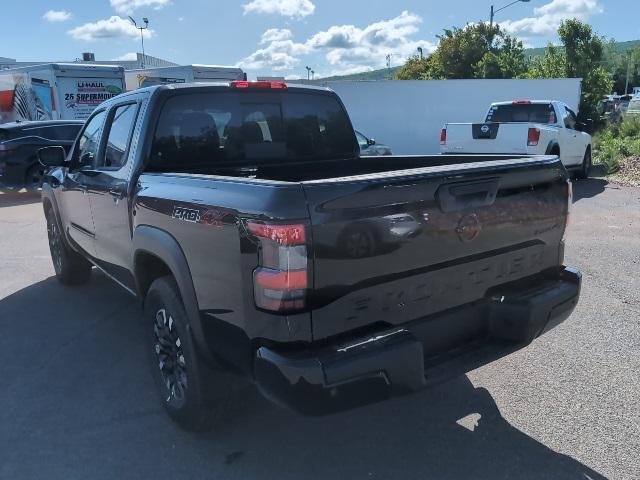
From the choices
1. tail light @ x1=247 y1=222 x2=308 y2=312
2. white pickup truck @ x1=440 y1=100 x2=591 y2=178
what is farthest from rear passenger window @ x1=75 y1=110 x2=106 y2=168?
white pickup truck @ x1=440 y1=100 x2=591 y2=178

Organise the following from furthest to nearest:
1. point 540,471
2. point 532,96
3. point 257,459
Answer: point 532,96, point 257,459, point 540,471

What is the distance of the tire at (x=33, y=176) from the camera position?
1351 cm

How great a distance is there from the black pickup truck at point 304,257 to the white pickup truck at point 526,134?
693 centimetres

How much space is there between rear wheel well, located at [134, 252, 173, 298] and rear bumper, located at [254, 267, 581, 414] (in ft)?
4.43

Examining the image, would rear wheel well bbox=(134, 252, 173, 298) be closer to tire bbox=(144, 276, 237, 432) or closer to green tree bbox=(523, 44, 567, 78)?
tire bbox=(144, 276, 237, 432)

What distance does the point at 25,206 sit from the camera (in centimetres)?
1278

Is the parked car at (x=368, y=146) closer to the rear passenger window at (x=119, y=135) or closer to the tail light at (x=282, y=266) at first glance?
the rear passenger window at (x=119, y=135)

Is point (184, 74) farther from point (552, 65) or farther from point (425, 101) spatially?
point (552, 65)

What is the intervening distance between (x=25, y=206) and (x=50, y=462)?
10938 mm

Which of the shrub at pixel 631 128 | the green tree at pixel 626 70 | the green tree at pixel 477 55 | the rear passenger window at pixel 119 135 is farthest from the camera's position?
the green tree at pixel 626 70

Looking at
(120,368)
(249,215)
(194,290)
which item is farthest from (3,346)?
(249,215)

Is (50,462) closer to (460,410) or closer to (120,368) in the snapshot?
(120,368)

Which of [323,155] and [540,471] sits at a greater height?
[323,155]

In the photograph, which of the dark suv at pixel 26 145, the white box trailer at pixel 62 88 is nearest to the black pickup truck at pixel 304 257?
the dark suv at pixel 26 145
